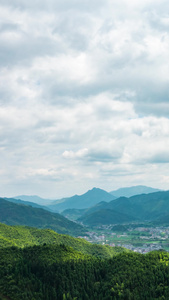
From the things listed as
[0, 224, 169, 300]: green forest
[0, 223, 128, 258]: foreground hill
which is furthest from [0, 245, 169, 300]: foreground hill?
[0, 223, 128, 258]: foreground hill

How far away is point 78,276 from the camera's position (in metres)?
73.6

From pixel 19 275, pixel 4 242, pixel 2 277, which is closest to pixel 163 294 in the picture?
pixel 19 275

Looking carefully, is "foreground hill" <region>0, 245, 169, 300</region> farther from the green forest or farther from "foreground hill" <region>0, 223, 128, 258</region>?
"foreground hill" <region>0, 223, 128, 258</region>

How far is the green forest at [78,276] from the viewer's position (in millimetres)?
62062

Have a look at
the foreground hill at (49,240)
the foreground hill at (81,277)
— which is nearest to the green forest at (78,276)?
the foreground hill at (81,277)

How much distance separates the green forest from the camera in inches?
2443

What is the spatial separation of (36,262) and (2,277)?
1391 cm

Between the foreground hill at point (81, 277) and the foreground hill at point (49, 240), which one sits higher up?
the foreground hill at point (81, 277)

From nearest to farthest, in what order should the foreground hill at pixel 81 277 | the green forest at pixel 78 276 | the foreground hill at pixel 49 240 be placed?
the foreground hill at pixel 81 277
the green forest at pixel 78 276
the foreground hill at pixel 49 240

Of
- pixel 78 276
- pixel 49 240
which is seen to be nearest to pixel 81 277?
pixel 78 276

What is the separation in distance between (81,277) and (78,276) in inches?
43.1

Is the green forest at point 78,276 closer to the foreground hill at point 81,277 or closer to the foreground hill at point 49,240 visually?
the foreground hill at point 81,277

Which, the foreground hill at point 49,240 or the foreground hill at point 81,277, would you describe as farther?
the foreground hill at point 49,240

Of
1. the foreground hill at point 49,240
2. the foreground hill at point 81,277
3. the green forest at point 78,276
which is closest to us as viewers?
the foreground hill at point 81,277
